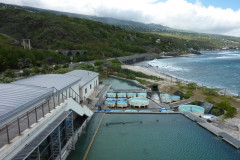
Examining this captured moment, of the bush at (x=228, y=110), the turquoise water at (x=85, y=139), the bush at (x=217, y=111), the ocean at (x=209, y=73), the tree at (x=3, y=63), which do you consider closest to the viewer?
the turquoise water at (x=85, y=139)

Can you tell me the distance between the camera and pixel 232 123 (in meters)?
15.9

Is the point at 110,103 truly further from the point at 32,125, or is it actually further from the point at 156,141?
the point at 32,125

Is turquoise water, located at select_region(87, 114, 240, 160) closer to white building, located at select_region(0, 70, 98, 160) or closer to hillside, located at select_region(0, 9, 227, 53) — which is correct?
white building, located at select_region(0, 70, 98, 160)

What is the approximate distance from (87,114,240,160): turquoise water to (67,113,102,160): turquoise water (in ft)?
1.88

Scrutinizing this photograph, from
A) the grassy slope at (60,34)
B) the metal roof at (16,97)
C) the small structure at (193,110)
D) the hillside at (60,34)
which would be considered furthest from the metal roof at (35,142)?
the hillside at (60,34)

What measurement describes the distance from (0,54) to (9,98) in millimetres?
39435

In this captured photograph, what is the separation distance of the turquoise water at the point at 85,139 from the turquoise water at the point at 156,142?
57 centimetres

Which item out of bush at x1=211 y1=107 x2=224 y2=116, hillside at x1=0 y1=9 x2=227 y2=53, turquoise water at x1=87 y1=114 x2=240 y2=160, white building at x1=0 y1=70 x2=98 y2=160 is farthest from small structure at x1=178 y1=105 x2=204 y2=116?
hillside at x1=0 y1=9 x2=227 y2=53

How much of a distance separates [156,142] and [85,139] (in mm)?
4819

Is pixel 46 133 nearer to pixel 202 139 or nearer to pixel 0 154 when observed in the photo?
pixel 0 154

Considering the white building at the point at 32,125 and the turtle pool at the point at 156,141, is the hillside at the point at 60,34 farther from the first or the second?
the white building at the point at 32,125

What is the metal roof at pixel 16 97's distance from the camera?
7.10 meters

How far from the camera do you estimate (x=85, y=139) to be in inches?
481

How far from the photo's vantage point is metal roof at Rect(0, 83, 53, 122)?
710cm
